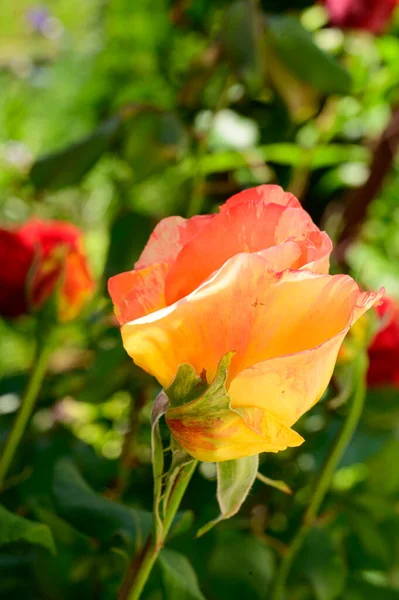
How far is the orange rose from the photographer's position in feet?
0.57

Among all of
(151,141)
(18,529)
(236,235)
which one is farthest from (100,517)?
(151,141)

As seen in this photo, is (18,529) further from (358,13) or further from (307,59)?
(358,13)

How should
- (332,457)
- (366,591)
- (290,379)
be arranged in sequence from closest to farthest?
(290,379) < (332,457) < (366,591)

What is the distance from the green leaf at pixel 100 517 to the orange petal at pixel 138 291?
0.10 m

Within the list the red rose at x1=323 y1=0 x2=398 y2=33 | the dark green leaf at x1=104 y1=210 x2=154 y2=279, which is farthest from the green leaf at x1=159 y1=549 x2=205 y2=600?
the red rose at x1=323 y1=0 x2=398 y2=33

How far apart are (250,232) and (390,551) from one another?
0.99 ft

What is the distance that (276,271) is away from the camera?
0.59 ft

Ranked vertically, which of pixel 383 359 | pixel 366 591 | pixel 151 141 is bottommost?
pixel 366 591

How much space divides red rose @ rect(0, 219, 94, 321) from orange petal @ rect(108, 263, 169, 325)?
6.3 inches

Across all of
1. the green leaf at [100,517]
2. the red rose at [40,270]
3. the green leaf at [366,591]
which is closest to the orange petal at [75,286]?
the red rose at [40,270]

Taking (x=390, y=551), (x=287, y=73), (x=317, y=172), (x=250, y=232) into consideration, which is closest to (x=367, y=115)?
(x=317, y=172)

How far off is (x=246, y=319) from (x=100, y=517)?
0.42ft

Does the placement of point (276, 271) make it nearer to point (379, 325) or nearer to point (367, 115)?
point (379, 325)

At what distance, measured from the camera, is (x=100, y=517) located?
27 centimetres
